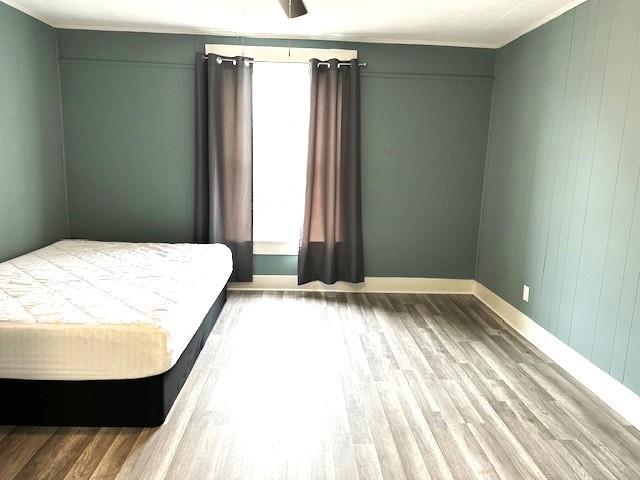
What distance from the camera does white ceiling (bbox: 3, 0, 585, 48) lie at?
126 inches

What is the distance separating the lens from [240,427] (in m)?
2.25

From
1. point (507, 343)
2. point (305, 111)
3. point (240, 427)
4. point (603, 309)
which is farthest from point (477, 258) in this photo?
point (240, 427)

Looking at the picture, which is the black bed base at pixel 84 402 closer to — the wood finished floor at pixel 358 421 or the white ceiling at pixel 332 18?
the wood finished floor at pixel 358 421

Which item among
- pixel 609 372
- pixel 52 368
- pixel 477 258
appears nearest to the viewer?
pixel 52 368

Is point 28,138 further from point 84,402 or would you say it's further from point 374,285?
point 374,285

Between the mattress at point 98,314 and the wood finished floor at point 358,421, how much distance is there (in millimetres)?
338

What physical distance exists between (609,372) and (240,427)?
6.81 feet

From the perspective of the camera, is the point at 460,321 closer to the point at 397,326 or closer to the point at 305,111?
the point at 397,326

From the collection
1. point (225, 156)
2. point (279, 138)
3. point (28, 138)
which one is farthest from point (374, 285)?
point (28, 138)

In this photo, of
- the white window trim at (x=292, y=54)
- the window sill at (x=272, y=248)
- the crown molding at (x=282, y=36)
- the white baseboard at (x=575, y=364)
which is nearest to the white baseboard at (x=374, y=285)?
the window sill at (x=272, y=248)

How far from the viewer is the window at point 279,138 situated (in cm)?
416

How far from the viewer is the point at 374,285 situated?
4555 millimetres

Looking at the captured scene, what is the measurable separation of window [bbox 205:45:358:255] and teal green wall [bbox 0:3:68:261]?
1.41 meters

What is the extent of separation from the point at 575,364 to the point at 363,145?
98.7 inches
